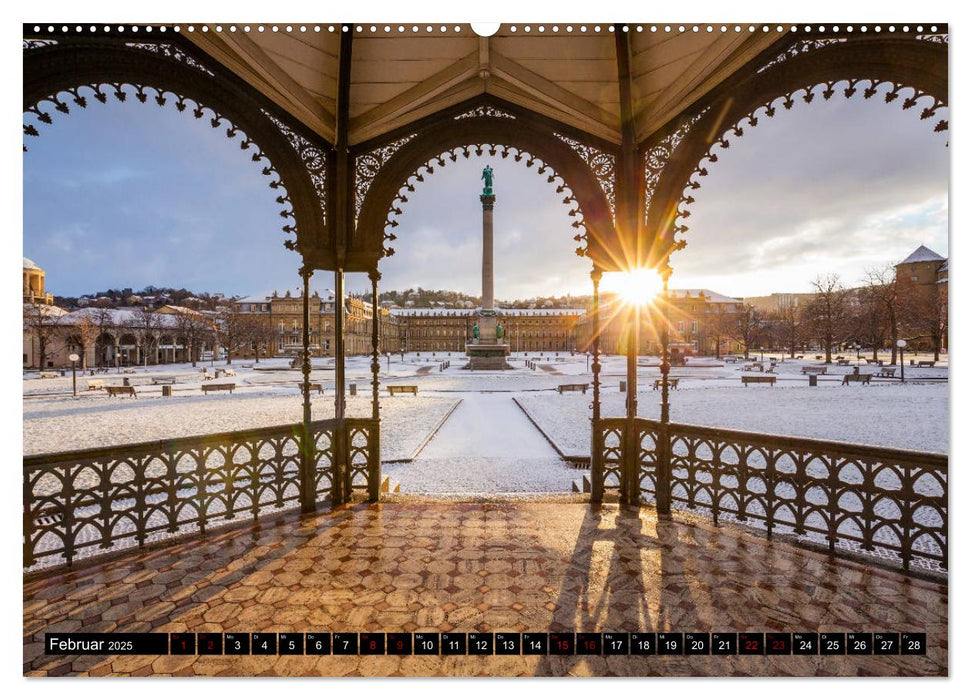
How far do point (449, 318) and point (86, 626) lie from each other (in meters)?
81.2

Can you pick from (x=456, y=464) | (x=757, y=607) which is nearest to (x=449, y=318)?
(x=456, y=464)

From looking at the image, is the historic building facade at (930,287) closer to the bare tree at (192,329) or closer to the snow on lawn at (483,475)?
the snow on lawn at (483,475)

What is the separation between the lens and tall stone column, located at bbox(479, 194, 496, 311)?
3047 cm

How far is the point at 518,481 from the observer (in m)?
6.92

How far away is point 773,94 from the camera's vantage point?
3.37 metres

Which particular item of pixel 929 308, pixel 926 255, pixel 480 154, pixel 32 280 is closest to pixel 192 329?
pixel 32 280

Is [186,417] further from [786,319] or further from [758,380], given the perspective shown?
[786,319]

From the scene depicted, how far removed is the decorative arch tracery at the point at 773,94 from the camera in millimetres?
2793

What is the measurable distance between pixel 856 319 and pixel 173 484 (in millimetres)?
44839

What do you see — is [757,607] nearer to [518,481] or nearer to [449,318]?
[518,481]

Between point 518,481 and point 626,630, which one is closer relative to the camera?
point 626,630

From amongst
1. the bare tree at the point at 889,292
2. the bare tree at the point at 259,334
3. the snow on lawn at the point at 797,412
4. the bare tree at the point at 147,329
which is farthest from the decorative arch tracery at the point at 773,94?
the bare tree at the point at 259,334

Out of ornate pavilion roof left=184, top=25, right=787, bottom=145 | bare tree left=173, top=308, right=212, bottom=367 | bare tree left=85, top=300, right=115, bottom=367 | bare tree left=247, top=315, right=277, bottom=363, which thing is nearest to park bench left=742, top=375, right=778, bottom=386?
ornate pavilion roof left=184, top=25, right=787, bottom=145

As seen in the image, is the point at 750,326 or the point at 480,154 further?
the point at 750,326
